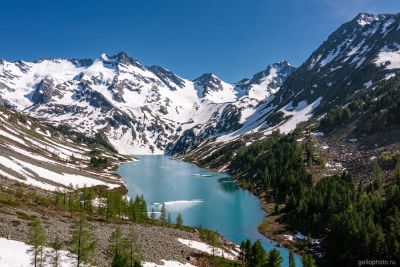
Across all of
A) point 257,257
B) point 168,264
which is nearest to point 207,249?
point 257,257

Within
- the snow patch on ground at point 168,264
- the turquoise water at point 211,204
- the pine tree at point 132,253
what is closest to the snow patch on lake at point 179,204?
the turquoise water at point 211,204

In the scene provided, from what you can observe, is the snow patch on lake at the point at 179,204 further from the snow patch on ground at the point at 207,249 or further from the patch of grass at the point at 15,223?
the patch of grass at the point at 15,223

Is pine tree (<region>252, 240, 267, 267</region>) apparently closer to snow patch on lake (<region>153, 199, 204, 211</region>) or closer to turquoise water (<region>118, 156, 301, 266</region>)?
turquoise water (<region>118, 156, 301, 266</region>)

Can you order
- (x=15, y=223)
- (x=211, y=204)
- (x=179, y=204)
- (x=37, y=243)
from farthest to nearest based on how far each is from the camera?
(x=211, y=204) → (x=179, y=204) → (x=15, y=223) → (x=37, y=243)

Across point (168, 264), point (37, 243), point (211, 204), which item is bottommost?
point (168, 264)

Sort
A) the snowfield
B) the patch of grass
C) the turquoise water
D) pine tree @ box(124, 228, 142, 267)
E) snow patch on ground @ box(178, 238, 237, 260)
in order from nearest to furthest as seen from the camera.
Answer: the snowfield, pine tree @ box(124, 228, 142, 267), the patch of grass, snow patch on ground @ box(178, 238, 237, 260), the turquoise water

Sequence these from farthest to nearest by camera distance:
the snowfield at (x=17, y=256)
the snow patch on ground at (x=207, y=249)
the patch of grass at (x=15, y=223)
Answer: the snow patch on ground at (x=207, y=249)
the patch of grass at (x=15, y=223)
the snowfield at (x=17, y=256)

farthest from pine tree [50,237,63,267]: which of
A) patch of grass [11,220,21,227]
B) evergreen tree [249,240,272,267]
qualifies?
evergreen tree [249,240,272,267]

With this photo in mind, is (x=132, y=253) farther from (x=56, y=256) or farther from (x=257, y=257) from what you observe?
(x=257, y=257)

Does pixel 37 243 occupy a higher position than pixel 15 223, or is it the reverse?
pixel 15 223

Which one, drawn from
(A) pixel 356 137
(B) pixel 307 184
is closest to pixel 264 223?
(B) pixel 307 184

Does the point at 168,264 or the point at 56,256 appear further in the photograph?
the point at 168,264

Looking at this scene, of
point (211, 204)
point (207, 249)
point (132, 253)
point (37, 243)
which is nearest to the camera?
point (37, 243)

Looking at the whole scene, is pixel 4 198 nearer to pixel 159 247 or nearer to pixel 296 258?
pixel 159 247
